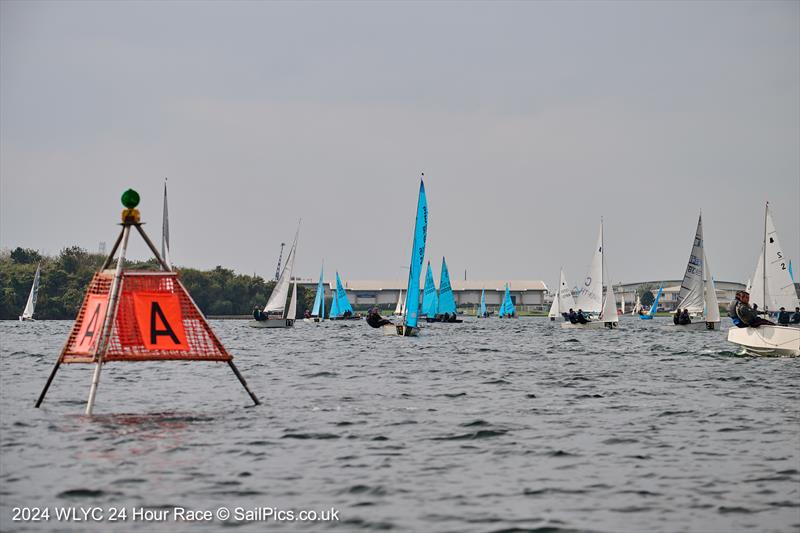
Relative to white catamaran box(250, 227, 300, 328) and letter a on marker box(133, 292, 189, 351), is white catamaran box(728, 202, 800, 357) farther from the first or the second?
white catamaran box(250, 227, 300, 328)

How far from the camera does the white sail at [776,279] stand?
47.3 metres

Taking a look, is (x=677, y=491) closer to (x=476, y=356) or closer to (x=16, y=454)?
(x=16, y=454)

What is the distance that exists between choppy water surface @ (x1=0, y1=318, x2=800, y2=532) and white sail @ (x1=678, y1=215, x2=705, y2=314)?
167 ft

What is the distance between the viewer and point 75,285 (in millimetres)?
139250

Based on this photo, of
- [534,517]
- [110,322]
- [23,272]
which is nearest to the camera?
[534,517]

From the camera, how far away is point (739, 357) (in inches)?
1490

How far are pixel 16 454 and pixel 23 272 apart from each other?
13568cm

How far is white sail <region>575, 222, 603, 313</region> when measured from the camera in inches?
3430

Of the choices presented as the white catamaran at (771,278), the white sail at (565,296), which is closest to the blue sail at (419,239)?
the white catamaran at (771,278)

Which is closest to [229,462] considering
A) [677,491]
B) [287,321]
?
[677,491]

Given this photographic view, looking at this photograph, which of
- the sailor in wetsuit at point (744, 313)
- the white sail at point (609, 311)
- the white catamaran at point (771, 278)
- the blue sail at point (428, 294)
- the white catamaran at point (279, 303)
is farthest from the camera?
the blue sail at point (428, 294)

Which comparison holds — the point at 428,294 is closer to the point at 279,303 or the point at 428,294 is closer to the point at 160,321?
the point at 279,303

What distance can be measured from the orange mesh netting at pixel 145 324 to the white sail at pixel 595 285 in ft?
238

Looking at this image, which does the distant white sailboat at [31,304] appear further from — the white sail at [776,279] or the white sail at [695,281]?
the white sail at [776,279]
